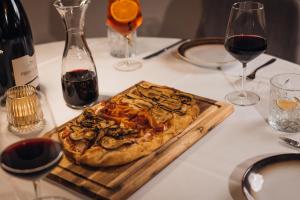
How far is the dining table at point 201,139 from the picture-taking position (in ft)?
2.82

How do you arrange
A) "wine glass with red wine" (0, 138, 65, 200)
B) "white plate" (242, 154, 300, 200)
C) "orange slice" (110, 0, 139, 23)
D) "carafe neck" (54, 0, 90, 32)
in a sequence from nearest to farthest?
1. "wine glass with red wine" (0, 138, 65, 200)
2. "white plate" (242, 154, 300, 200)
3. "carafe neck" (54, 0, 90, 32)
4. "orange slice" (110, 0, 139, 23)

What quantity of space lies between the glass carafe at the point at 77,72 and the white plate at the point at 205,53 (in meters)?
0.37

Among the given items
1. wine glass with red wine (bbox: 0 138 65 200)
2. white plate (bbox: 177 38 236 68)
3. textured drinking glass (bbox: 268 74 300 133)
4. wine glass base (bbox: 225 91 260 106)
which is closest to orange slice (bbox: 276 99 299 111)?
textured drinking glass (bbox: 268 74 300 133)

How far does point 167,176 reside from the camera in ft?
2.96

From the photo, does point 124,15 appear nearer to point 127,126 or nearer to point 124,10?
point 124,10

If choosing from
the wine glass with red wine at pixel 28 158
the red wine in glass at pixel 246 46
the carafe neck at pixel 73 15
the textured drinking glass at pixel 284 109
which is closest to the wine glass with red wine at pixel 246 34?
the red wine in glass at pixel 246 46

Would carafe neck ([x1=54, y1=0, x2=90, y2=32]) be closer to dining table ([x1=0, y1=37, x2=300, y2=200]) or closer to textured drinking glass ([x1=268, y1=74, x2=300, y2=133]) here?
dining table ([x1=0, y1=37, x2=300, y2=200])

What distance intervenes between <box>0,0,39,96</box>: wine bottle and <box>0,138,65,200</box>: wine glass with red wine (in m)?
0.51

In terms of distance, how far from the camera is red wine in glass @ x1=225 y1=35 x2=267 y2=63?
1149 mm

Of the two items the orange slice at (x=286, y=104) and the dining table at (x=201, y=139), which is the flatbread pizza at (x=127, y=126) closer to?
the dining table at (x=201, y=139)

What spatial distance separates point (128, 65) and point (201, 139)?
0.51 meters

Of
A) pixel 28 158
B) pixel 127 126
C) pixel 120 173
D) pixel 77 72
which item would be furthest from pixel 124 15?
pixel 28 158

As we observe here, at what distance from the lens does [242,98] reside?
3.94ft

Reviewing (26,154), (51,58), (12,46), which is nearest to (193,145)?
(26,154)
